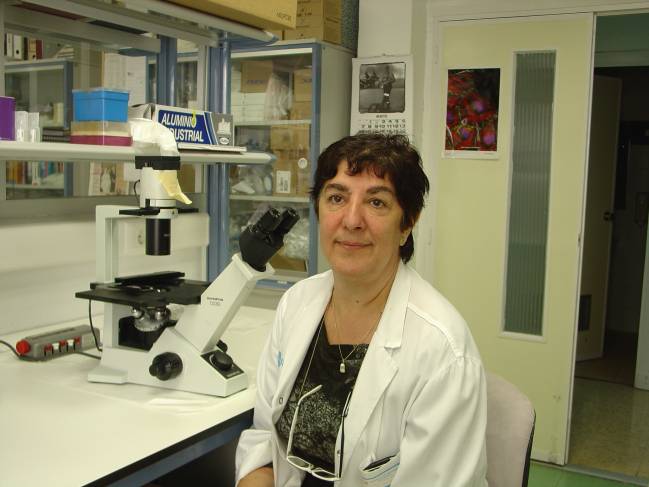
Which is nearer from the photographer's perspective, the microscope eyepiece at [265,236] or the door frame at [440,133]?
the microscope eyepiece at [265,236]

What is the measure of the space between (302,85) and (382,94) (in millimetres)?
413

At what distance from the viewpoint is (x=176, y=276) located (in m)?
1.96

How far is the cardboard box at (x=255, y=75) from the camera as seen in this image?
3.65 m

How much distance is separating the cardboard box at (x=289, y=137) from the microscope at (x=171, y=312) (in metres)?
1.89

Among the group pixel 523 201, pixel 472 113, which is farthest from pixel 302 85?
pixel 523 201

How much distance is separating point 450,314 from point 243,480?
1.97 ft

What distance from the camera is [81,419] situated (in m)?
1.48

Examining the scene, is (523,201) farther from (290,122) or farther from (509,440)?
(509,440)

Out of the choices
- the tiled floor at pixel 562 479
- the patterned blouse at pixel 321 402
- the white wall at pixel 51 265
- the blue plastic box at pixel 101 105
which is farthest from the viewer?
the tiled floor at pixel 562 479

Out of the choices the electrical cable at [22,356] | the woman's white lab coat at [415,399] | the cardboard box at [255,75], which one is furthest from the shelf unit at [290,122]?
the woman's white lab coat at [415,399]

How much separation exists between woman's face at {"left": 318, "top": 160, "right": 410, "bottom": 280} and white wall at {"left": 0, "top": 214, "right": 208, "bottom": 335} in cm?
66

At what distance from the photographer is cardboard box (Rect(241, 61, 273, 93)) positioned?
365 cm

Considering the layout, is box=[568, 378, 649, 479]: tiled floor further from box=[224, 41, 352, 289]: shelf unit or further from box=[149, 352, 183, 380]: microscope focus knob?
box=[149, 352, 183, 380]: microscope focus knob

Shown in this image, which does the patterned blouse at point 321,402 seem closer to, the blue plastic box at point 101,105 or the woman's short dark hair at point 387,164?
the woman's short dark hair at point 387,164
